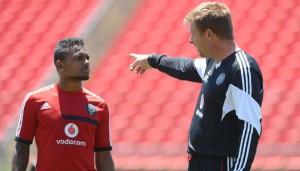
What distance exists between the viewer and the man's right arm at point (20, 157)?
4.27 metres

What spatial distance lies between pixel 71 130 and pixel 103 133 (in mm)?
225

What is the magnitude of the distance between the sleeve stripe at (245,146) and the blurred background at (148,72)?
2.12 meters

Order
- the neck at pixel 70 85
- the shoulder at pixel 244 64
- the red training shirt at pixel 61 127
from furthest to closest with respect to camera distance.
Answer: the neck at pixel 70 85
the red training shirt at pixel 61 127
the shoulder at pixel 244 64

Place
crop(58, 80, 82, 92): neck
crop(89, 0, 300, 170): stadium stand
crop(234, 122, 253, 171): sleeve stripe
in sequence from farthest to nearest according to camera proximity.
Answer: crop(89, 0, 300, 170): stadium stand → crop(58, 80, 82, 92): neck → crop(234, 122, 253, 171): sleeve stripe

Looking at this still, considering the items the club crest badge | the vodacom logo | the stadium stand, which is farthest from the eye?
the stadium stand

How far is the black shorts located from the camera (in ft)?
13.0

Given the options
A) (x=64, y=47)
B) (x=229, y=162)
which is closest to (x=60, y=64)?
(x=64, y=47)

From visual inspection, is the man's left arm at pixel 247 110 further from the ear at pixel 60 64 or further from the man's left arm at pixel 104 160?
the ear at pixel 60 64

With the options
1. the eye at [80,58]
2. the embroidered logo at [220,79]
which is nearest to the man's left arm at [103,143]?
the eye at [80,58]

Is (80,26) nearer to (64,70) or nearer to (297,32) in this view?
(297,32)

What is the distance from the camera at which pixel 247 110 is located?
370 cm

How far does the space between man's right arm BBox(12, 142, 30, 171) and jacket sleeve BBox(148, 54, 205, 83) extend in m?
0.92

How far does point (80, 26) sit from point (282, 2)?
1.88m

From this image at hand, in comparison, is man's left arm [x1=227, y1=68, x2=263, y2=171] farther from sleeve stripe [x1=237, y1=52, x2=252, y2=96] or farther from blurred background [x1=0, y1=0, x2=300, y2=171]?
blurred background [x1=0, y1=0, x2=300, y2=171]
